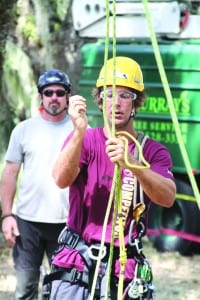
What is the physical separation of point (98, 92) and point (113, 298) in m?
0.91

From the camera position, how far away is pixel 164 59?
400 inches

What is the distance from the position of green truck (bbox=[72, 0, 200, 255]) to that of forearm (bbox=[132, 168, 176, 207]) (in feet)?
19.3

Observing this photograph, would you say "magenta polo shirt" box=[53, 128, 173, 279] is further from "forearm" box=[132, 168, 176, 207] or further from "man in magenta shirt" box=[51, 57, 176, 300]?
"forearm" box=[132, 168, 176, 207]

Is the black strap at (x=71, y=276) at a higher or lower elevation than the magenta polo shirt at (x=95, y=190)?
lower

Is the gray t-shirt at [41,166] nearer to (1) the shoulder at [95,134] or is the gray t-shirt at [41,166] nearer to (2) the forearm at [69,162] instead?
(1) the shoulder at [95,134]

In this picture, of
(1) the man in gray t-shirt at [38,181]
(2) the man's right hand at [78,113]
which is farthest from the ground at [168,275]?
(2) the man's right hand at [78,113]

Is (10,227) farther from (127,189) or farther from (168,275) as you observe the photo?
(168,275)

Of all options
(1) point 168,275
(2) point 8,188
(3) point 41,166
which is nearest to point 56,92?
(3) point 41,166

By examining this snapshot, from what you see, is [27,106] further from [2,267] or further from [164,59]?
[2,267]

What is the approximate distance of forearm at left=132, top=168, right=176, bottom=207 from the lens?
3809 mm

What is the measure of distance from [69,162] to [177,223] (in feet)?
21.7

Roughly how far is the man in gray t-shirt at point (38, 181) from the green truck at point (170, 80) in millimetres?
4094

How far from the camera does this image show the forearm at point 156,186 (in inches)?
150

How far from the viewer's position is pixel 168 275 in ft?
29.6
